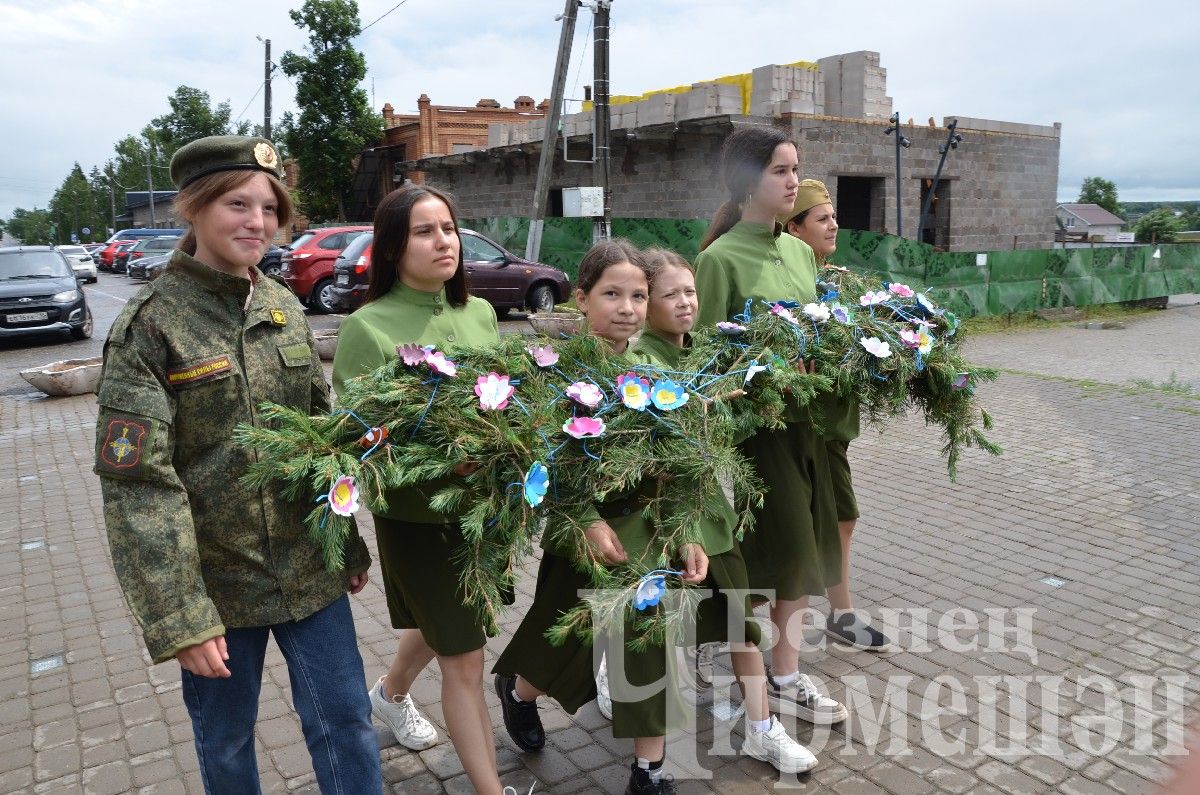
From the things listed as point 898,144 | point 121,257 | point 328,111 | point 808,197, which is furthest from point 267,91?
point 808,197

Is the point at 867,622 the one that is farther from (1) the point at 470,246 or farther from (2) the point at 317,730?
(1) the point at 470,246

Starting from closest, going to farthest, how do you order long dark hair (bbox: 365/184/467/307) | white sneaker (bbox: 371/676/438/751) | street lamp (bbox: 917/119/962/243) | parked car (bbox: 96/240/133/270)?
long dark hair (bbox: 365/184/467/307)
white sneaker (bbox: 371/676/438/751)
street lamp (bbox: 917/119/962/243)
parked car (bbox: 96/240/133/270)

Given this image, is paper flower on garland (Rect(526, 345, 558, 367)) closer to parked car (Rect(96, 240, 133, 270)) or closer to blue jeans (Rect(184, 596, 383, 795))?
blue jeans (Rect(184, 596, 383, 795))

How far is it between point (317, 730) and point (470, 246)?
48.8 ft

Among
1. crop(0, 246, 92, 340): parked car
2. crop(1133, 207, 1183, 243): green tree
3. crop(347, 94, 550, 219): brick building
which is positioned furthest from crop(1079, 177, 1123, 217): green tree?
crop(0, 246, 92, 340): parked car

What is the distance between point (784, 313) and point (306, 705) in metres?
2.00

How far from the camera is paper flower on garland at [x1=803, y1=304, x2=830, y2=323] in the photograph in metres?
3.33

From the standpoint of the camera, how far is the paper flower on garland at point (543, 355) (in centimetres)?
261

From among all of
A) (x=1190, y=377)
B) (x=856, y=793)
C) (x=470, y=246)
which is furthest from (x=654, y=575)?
(x=470, y=246)

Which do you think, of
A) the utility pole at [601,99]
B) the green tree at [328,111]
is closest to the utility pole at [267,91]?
the green tree at [328,111]

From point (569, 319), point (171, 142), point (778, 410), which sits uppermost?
point (171, 142)

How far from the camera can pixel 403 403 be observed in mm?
2391

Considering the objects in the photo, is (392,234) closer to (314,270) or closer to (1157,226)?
(314,270)

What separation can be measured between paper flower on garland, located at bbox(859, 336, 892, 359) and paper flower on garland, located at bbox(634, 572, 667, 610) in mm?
1271
